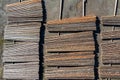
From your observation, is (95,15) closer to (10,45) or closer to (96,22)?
(96,22)

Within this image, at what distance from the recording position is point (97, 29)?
11.5m

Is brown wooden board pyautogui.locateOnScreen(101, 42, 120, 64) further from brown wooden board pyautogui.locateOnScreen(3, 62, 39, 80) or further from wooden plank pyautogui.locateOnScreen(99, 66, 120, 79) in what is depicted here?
brown wooden board pyautogui.locateOnScreen(3, 62, 39, 80)

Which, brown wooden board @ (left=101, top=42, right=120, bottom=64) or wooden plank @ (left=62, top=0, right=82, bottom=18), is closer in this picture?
brown wooden board @ (left=101, top=42, right=120, bottom=64)

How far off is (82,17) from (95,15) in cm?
45

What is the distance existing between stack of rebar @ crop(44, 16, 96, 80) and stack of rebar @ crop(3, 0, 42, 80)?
0.43m

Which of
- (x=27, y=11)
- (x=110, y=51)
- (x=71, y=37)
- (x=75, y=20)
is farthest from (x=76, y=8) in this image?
(x=110, y=51)

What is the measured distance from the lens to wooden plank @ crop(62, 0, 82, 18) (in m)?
11.7

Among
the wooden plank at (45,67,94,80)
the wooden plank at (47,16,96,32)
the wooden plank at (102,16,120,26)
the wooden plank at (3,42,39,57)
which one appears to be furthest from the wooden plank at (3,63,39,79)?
the wooden plank at (102,16,120,26)

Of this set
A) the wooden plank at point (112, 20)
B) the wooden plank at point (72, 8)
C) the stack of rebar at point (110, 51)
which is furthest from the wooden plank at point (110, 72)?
the wooden plank at point (72, 8)

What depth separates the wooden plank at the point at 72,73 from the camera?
1128 cm

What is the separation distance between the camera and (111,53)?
440 inches

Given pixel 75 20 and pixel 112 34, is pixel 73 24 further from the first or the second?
pixel 112 34

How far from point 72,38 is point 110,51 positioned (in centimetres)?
134

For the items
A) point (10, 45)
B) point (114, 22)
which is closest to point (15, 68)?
point (10, 45)
